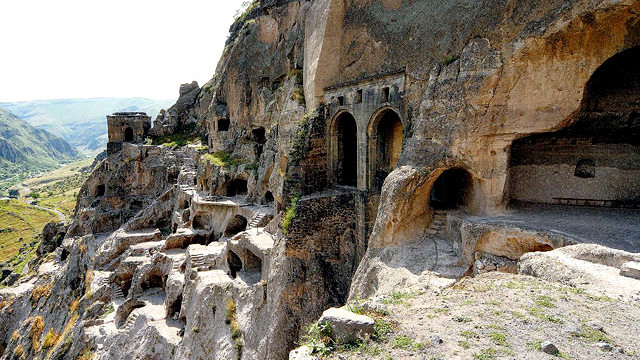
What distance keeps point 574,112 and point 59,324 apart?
98.2 ft

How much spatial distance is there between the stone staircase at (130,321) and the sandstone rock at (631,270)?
18.5 meters

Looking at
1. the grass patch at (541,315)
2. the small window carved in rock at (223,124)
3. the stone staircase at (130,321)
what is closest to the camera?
the grass patch at (541,315)

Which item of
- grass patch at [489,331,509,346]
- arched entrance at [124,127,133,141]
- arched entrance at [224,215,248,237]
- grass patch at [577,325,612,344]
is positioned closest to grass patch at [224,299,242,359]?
arched entrance at [224,215,248,237]

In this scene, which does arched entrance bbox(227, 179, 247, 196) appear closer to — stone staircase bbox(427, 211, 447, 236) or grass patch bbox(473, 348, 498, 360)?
stone staircase bbox(427, 211, 447, 236)

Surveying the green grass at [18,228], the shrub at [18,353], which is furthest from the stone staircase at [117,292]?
the green grass at [18,228]

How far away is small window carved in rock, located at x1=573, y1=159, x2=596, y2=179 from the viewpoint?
10758mm

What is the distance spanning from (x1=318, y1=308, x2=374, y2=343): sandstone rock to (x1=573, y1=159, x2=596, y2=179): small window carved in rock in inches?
384

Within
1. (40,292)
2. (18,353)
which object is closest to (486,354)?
(18,353)

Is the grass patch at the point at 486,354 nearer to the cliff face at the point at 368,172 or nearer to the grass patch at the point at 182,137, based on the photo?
the cliff face at the point at 368,172

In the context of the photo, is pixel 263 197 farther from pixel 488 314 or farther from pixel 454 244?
pixel 488 314

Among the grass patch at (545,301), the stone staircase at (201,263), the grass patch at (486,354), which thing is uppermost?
the grass patch at (545,301)

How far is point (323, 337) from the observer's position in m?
5.10

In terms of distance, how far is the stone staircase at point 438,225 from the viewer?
11.3 meters

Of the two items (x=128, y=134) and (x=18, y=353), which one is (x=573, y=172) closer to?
(x=18, y=353)
